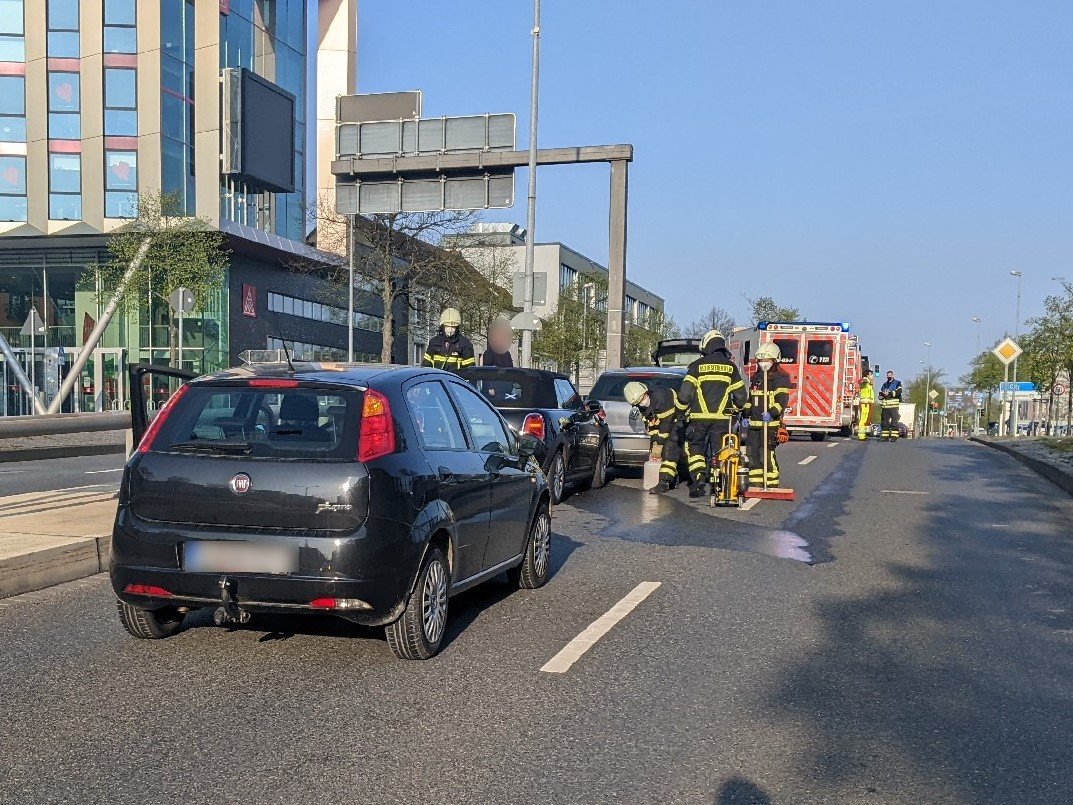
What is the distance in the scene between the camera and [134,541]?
536 cm

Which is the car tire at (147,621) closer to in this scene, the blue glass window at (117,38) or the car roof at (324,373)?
the car roof at (324,373)

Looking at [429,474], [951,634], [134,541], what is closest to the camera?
[134,541]

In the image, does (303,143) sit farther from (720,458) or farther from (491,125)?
(720,458)

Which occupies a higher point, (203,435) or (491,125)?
(491,125)

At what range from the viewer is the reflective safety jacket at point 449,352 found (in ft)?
48.2

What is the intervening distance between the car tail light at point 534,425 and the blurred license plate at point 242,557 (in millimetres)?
6673

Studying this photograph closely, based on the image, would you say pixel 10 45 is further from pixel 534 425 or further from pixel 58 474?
pixel 534 425

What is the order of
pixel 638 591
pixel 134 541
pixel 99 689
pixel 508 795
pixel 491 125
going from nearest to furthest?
pixel 508 795
pixel 99 689
pixel 134 541
pixel 638 591
pixel 491 125

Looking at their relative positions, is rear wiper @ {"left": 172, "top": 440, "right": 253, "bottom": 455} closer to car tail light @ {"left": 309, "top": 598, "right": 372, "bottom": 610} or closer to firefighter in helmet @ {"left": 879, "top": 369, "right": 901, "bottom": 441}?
car tail light @ {"left": 309, "top": 598, "right": 372, "bottom": 610}

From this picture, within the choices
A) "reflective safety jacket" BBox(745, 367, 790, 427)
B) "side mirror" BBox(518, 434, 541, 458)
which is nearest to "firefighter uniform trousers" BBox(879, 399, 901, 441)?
"reflective safety jacket" BBox(745, 367, 790, 427)

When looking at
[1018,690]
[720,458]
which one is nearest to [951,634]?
[1018,690]

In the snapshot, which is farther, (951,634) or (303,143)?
(303,143)

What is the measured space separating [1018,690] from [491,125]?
21000mm

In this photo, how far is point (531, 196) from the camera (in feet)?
81.4
